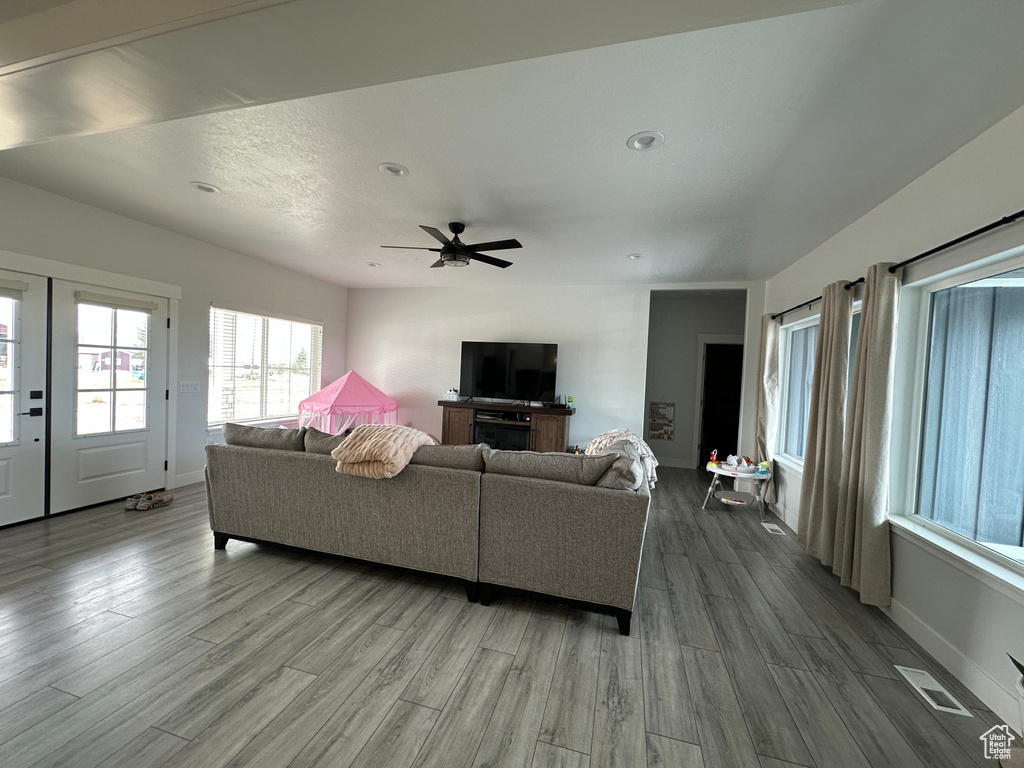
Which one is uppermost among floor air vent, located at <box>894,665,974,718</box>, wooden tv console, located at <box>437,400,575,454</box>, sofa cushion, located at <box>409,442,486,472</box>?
sofa cushion, located at <box>409,442,486,472</box>

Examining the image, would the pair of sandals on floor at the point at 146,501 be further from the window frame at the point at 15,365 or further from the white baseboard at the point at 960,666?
the white baseboard at the point at 960,666

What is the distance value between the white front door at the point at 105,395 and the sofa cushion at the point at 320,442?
2.46 m

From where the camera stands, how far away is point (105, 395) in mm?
3674

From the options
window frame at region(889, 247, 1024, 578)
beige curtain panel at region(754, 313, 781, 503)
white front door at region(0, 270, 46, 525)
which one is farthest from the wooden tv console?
white front door at region(0, 270, 46, 525)

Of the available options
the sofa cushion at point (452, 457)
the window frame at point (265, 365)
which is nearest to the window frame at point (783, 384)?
the sofa cushion at point (452, 457)

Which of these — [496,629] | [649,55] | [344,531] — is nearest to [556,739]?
[496,629]

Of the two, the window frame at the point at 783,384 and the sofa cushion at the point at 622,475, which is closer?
the sofa cushion at the point at 622,475

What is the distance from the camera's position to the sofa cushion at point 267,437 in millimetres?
2744

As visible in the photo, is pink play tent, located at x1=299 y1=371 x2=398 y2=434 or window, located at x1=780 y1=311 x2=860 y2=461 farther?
pink play tent, located at x1=299 y1=371 x2=398 y2=434

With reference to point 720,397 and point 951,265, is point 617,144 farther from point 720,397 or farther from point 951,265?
point 720,397

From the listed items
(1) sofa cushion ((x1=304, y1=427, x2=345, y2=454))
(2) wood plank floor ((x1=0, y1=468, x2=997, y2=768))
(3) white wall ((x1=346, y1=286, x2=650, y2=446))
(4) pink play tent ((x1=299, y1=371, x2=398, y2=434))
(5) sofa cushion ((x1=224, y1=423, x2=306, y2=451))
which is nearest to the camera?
(2) wood plank floor ((x1=0, y1=468, x2=997, y2=768))

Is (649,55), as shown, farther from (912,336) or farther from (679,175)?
(912,336)

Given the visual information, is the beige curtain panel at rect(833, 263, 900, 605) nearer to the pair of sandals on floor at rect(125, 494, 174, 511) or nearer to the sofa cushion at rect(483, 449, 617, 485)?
the sofa cushion at rect(483, 449, 617, 485)

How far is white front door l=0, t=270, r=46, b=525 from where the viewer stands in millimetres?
3076
